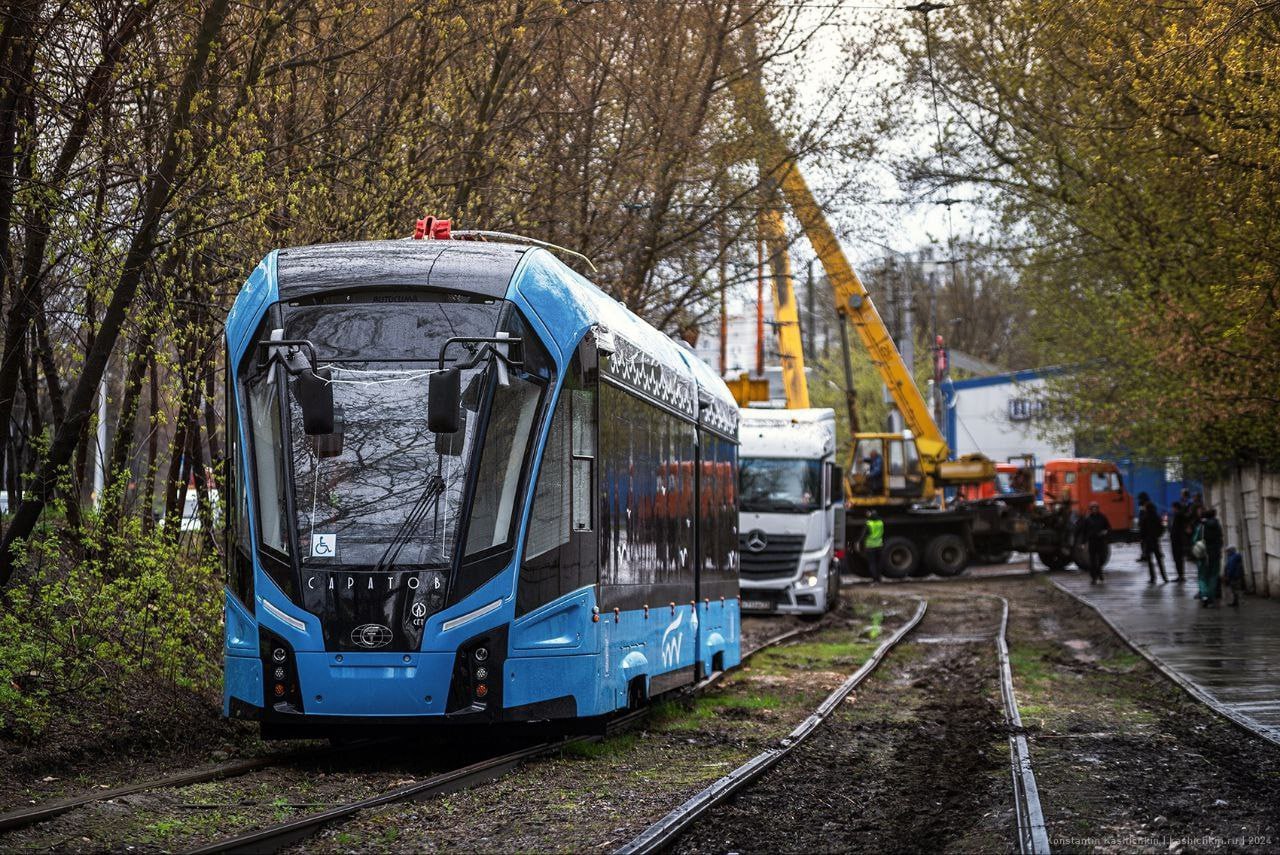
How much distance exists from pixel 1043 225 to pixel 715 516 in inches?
611

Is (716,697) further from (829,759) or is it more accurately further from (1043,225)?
(1043,225)

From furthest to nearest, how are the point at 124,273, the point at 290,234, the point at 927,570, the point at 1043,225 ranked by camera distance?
1. the point at 927,570
2. the point at 1043,225
3. the point at 290,234
4. the point at 124,273

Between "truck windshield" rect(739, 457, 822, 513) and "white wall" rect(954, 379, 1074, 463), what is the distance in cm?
4450

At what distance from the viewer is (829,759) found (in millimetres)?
11812

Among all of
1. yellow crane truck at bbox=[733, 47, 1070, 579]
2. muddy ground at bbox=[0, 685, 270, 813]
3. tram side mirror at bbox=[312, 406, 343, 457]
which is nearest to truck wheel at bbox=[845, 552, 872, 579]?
yellow crane truck at bbox=[733, 47, 1070, 579]

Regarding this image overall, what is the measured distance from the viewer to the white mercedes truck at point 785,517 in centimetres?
2866

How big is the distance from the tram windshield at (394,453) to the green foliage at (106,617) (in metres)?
2.44

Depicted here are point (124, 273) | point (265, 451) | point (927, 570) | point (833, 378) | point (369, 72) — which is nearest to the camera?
point (265, 451)

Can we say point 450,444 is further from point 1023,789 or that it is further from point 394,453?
point 1023,789

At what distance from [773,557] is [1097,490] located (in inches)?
1107

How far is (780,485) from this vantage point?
28.8 meters

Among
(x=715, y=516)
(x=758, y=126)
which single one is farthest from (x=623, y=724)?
(x=758, y=126)

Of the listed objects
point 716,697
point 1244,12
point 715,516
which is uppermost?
point 1244,12

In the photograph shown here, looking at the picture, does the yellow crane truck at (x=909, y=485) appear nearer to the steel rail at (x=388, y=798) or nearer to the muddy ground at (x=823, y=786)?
the muddy ground at (x=823, y=786)
